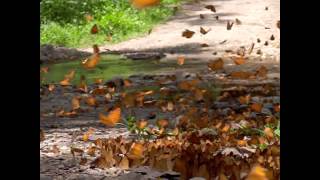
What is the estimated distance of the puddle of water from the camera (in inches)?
380

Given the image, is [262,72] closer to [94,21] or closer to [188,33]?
[188,33]

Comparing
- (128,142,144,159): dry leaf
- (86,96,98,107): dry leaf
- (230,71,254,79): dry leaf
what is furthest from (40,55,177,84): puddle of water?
(128,142,144,159): dry leaf

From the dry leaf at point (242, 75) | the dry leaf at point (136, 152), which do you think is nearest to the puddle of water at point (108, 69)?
the dry leaf at point (242, 75)

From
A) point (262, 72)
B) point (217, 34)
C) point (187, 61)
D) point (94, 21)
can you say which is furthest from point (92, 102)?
point (94, 21)

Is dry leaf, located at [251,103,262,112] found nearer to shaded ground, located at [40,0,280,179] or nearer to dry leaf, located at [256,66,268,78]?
shaded ground, located at [40,0,280,179]

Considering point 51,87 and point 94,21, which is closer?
point 51,87

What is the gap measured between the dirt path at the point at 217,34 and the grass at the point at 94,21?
0.46 metres

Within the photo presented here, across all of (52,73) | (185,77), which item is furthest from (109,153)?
(52,73)

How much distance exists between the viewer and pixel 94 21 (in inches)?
653

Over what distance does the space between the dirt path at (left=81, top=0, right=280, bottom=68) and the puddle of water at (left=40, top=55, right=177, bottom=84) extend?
833 millimetres

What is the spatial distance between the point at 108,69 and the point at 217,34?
4342 mm

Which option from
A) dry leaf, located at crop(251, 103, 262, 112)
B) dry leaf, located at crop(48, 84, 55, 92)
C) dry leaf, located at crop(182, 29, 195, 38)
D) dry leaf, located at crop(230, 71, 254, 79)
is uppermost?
dry leaf, located at crop(182, 29, 195, 38)

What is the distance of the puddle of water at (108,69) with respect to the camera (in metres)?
9.66
